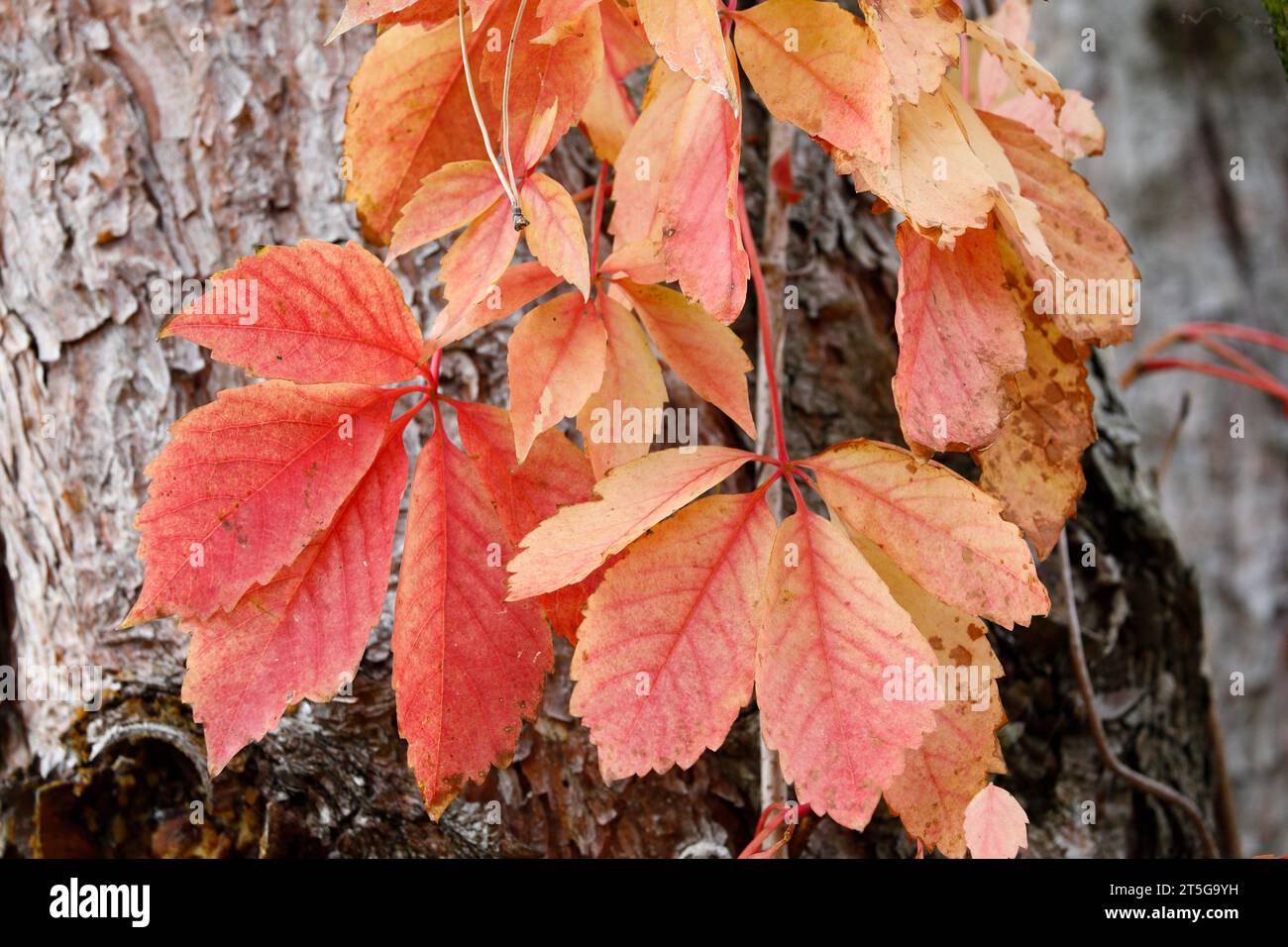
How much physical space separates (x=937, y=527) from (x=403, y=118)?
467 millimetres

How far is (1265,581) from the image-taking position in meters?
2.19

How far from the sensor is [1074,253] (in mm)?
661

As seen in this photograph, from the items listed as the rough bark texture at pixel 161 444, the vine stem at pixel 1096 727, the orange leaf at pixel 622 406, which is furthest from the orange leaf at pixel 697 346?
the vine stem at pixel 1096 727

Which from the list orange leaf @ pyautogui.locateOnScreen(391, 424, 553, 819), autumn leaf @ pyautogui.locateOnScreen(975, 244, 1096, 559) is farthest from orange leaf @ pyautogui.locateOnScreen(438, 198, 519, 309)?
autumn leaf @ pyautogui.locateOnScreen(975, 244, 1096, 559)

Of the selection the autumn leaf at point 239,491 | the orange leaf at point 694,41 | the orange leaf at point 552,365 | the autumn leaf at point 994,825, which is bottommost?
the autumn leaf at point 994,825

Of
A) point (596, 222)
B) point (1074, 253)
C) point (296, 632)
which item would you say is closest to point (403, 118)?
point (596, 222)

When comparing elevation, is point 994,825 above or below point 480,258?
below

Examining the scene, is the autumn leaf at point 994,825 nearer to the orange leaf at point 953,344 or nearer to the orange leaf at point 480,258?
the orange leaf at point 953,344

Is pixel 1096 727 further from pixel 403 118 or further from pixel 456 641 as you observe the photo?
pixel 403 118

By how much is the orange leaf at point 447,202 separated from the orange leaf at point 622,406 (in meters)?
0.12

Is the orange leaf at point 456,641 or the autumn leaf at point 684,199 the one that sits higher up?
the autumn leaf at point 684,199


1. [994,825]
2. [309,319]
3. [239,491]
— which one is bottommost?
[994,825]

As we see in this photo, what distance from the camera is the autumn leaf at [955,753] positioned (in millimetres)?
591

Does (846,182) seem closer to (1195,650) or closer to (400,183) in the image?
(400,183)
